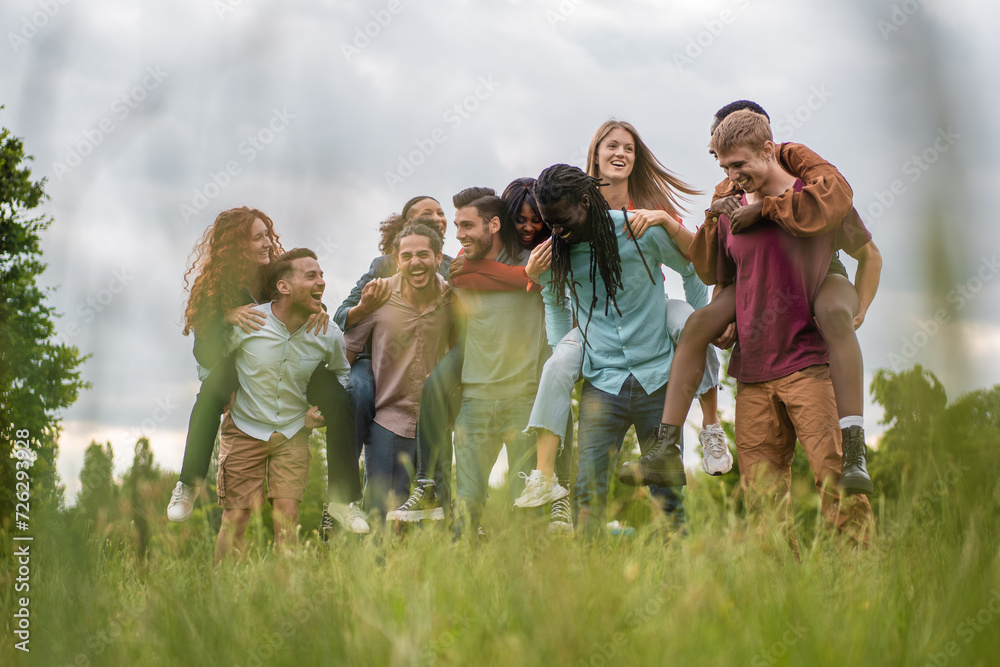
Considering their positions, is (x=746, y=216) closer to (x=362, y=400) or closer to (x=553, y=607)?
(x=553, y=607)

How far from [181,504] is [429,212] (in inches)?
117

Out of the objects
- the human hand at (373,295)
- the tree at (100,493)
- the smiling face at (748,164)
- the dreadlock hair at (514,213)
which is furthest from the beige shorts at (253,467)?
the tree at (100,493)

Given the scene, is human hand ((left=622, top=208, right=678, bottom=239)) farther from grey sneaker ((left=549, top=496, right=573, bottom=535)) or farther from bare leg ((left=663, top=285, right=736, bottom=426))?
grey sneaker ((left=549, top=496, right=573, bottom=535))

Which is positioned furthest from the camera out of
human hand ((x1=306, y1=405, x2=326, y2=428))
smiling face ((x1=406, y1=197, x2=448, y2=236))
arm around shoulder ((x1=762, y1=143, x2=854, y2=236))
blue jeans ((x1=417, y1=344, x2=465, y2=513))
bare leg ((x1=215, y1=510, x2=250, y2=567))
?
smiling face ((x1=406, y1=197, x2=448, y2=236))

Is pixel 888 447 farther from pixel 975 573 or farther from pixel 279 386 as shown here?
pixel 279 386

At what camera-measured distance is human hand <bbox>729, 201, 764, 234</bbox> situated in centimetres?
358

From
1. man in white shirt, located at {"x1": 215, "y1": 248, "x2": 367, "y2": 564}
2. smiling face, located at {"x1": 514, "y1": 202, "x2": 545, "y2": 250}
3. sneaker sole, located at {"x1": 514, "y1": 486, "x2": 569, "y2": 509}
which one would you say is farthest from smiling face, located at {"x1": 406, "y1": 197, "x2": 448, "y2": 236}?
sneaker sole, located at {"x1": 514, "y1": 486, "x2": 569, "y2": 509}

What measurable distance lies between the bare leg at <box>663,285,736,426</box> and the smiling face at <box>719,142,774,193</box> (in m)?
0.56

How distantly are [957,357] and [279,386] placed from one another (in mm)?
4755

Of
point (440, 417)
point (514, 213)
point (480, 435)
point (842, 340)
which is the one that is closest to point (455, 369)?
point (440, 417)

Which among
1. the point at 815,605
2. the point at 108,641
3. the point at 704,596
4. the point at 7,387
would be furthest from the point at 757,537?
the point at 7,387

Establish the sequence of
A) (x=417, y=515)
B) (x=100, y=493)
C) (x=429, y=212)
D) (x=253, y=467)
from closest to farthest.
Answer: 1. (x=100, y=493)
2. (x=417, y=515)
3. (x=253, y=467)
4. (x=429, y=212)

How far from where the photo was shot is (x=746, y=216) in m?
3.61

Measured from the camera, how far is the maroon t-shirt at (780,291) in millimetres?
3543
